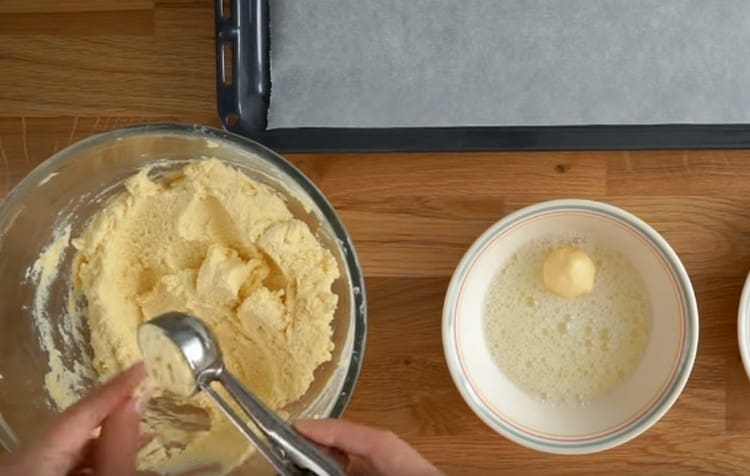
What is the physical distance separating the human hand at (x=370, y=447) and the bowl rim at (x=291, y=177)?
0.03m

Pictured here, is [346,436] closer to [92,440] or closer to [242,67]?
[92,440]

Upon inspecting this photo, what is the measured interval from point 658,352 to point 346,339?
0.96 ft

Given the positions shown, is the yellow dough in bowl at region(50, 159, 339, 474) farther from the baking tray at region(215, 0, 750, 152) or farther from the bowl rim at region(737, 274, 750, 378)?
the bowl rim at region(737, 274, 750, 378)

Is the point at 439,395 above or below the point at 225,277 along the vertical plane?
below

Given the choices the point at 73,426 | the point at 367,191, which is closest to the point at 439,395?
the point at 367,191

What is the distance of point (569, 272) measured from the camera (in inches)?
31.0

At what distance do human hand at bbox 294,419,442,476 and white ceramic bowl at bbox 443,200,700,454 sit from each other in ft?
0.30

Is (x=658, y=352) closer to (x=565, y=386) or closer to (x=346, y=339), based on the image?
(x=565, y=386)

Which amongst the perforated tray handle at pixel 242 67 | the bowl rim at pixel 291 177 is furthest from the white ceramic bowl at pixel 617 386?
the perforated tray handle at pixel 242 67

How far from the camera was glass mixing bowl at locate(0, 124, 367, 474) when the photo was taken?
721 millimetres

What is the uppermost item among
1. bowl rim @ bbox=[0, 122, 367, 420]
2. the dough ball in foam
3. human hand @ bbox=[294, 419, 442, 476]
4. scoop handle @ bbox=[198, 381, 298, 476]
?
bowl rim @ bbox=[0, 122, 367, 420]

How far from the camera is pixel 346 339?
748 mm

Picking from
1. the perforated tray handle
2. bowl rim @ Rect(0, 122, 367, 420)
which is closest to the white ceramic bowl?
bowl rim @ Rect(0, 122, 367, 420)

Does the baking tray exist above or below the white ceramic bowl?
above
